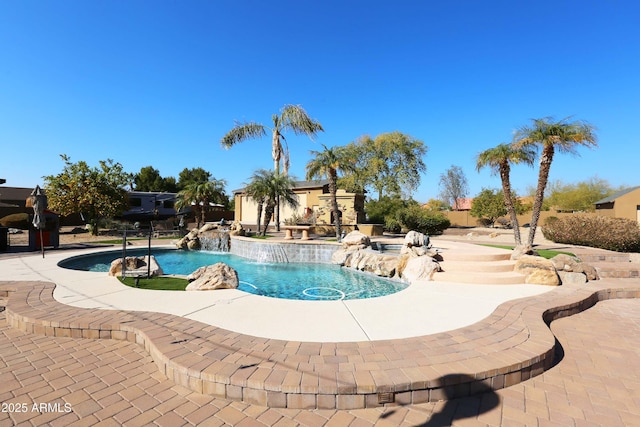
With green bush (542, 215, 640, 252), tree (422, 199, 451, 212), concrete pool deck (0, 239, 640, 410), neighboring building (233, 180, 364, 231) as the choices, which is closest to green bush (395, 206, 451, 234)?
neighboring building (233, 180, 364, 231)

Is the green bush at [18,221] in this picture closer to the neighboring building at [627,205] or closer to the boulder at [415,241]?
the boulder at [415,241]

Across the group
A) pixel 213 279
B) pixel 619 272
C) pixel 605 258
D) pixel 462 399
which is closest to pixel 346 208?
pixel 605 258

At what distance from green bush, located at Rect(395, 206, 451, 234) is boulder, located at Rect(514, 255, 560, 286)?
13548 millimetres

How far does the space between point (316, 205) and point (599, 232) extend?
18.6 meters

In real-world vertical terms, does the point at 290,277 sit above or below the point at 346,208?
below

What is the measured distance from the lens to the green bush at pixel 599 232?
12.5 meters

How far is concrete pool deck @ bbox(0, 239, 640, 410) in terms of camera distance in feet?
9.18

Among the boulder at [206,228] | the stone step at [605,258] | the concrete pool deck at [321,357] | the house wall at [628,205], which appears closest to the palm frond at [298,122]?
the boulder at [206,228]

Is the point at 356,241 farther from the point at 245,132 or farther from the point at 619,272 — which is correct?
the point at 245,132

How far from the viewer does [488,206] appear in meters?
30.7

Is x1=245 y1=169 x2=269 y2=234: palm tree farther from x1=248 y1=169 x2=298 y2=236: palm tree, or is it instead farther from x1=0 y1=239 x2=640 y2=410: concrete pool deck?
x1=0 y1=239 x2=640 y2=410: concrete pool deck

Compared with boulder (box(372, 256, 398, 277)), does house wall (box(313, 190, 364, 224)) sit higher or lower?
higher

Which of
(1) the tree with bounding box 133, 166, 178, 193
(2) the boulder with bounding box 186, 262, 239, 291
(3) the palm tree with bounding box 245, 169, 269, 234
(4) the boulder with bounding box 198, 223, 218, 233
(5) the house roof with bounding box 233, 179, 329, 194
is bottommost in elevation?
(2) the boulder with bounding box 186, 262, 239, 291

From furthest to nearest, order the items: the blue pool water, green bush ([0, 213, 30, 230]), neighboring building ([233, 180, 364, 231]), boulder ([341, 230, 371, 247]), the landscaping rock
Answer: green bush ([0, 213, 30, 230]) < neighboring building ([233, 180, 364, 231]) < boulder ([341, 230, 371, 247]) < the blue pool water < the landscaping rock
